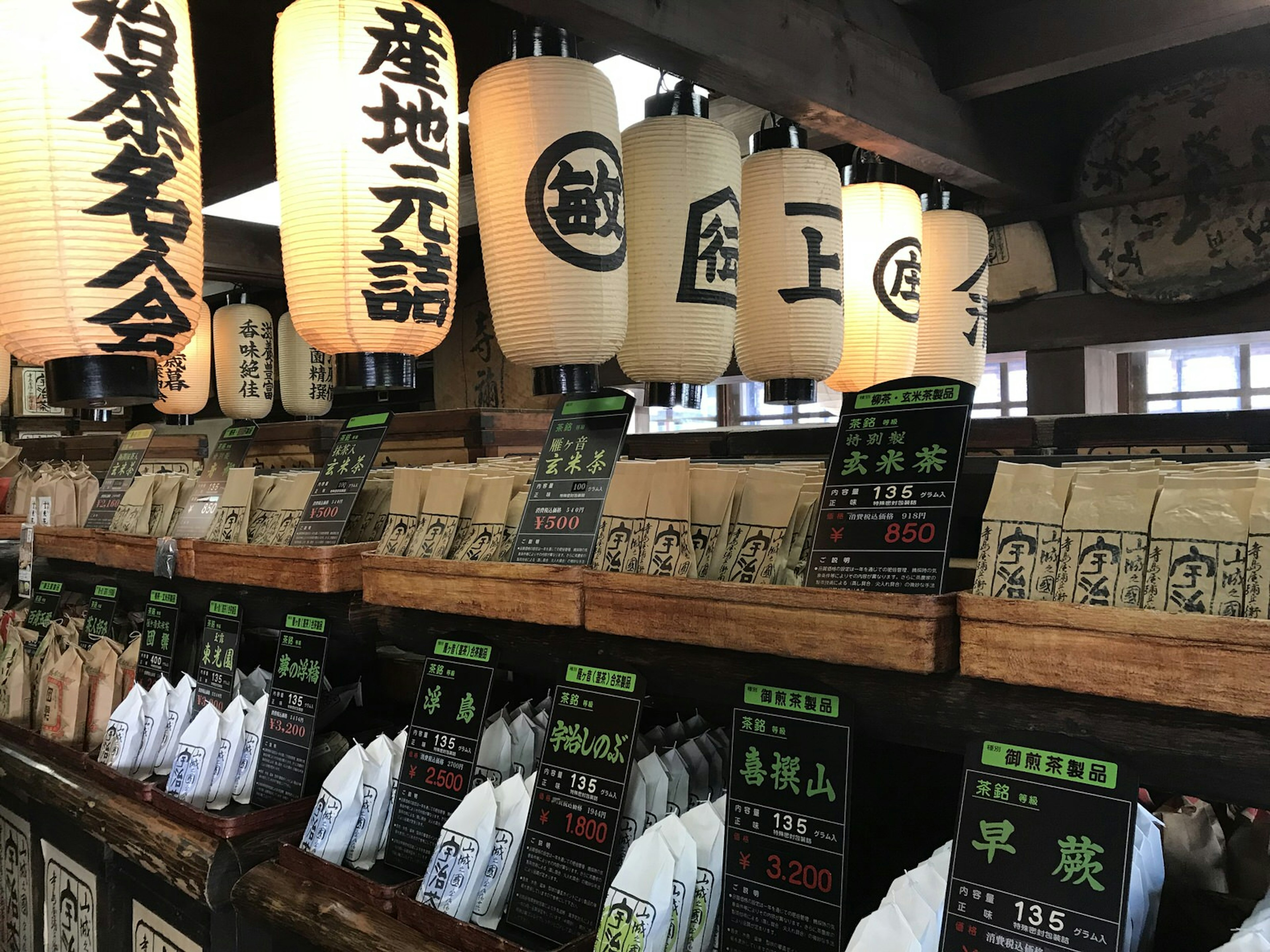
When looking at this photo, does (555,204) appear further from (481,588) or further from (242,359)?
(242,359)

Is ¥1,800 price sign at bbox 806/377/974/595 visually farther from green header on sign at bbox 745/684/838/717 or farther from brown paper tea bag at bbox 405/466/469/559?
brown paper tea bag at bbox 405/466/469/559

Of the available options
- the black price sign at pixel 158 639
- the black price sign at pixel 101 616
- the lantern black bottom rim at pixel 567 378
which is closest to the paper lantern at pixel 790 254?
the lantern black bottom rim at pixel 567 378

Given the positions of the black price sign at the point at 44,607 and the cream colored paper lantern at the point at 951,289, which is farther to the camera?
the cream colored paper lantern at the point at 951,289

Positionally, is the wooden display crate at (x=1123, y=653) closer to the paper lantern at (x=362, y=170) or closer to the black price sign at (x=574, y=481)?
the black price sign at (x=574, y=481)

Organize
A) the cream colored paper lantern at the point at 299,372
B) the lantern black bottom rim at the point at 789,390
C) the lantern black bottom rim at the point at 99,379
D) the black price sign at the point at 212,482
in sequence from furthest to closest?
the cream colored paper lantern at the point at 299,372, the black price sign at the point at 212,482, the lantern black bottom rim at the point at 789,390, the lantern black bottom rim at the point at 99,379

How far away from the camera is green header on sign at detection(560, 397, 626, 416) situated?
7.70ft

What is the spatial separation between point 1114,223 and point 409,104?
4.20 meters

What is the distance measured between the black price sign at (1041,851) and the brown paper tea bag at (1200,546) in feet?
0.93

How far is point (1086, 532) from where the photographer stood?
5.03 ft

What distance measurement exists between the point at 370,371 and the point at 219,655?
1.19m

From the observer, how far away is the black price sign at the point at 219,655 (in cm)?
297

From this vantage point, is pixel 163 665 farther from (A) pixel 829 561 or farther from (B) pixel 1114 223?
(B) pixel 1114 223

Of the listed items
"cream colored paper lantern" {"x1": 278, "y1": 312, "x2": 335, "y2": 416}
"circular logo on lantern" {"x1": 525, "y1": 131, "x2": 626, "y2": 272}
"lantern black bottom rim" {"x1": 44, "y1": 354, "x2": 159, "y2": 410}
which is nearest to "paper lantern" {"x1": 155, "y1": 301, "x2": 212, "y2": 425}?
"cream colored paper lantern" {"x1": 278, "y1": 312, "x2": 335, "y2": 416}

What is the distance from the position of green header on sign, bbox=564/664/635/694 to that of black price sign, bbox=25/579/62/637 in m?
2.88
